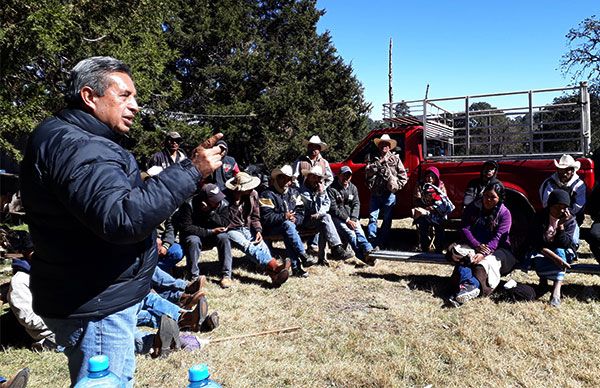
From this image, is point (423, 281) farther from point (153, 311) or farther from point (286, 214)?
point (153, 311)

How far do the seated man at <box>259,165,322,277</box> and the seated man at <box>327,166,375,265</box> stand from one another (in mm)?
519

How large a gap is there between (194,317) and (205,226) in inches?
78.5

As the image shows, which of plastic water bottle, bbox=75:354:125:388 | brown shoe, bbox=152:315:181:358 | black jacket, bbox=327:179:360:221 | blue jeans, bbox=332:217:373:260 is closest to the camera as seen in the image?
plastic water bottle, bbox=75:354:125:388

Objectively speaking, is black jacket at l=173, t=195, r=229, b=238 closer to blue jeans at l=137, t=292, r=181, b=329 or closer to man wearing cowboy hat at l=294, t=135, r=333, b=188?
man wearing cowboy hat at l=294, t=135, r=333, b=188

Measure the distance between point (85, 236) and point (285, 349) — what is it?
245cm

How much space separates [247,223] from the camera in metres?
6.05

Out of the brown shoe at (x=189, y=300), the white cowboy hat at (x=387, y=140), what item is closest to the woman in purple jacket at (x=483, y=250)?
the white cowboy hat at (x=387, y=140)

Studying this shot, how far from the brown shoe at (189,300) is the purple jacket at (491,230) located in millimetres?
2979

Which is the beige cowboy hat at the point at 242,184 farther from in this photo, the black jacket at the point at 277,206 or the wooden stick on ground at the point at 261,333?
the wooden stick on ground at the point at 261,333

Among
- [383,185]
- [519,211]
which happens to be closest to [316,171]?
[383,185]

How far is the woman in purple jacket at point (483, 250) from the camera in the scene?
477cm

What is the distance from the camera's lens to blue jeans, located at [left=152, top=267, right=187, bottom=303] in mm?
4703

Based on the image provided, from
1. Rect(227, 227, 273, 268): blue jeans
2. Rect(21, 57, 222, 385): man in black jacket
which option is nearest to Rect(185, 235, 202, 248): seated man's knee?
Rect(227, 227, 273, 268): blue jeans

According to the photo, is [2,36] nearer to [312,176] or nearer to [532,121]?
[312,176]
